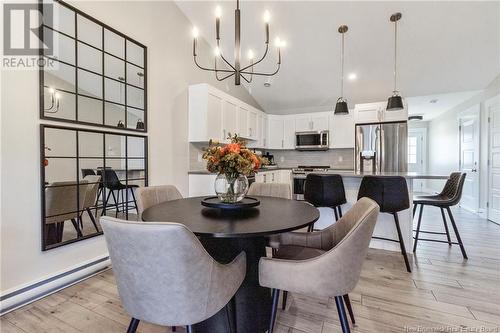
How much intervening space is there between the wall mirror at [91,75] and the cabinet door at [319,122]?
3645 mm

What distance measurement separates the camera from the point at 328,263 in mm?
1213

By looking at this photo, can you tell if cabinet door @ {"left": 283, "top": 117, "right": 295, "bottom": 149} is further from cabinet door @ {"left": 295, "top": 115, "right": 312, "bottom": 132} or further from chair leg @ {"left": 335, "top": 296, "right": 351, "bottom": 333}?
chair leg @ {"left": 335, "top": 296, "right": 351, "bottom": 333}

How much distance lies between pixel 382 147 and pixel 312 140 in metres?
1.42

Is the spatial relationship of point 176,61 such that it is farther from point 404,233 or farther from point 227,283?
point 404,233

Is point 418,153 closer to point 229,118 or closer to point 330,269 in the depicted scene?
point 229,118

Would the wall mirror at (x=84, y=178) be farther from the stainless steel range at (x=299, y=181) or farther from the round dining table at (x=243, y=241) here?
the stainless steel range at (x=299, y=181)

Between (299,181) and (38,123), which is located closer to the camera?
(38,123)

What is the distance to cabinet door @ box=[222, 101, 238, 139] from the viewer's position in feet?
13.6

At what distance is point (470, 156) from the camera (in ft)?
17.1

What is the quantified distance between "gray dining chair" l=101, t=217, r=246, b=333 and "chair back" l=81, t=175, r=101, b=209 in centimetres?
173

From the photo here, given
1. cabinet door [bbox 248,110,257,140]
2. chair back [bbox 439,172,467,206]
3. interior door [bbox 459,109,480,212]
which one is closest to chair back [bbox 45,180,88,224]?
cabinet door [bbox 248,110,257,140]

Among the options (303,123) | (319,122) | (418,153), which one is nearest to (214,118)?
(303,123)

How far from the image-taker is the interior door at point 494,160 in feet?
13.9

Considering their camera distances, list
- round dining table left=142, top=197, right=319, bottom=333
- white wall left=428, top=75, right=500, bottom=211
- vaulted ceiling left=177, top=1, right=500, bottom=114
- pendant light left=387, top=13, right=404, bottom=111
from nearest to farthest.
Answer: round dining table left=142, top=197, right=319, bottom=333 < pendant light left=387, top=13, right=404, bottom=111 < vaulted ceiling left=177, top=1, right=500, bottom=114 < white wall left=428, top=75, right=500, bottom=211
